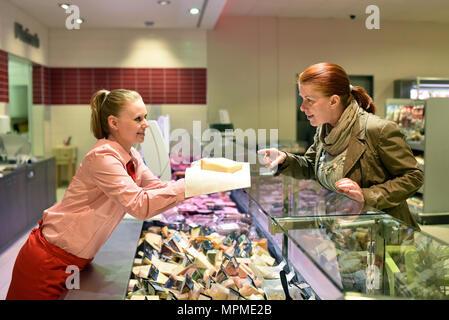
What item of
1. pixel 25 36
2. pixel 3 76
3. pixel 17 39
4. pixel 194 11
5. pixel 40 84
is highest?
pixel 194 11

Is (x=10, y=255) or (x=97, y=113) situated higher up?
(x=97, y=113)

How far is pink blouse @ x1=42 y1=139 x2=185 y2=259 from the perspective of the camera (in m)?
1.41

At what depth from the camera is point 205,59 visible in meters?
8.95

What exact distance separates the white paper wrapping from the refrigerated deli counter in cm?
20

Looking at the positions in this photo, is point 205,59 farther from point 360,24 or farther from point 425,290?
point 425,290

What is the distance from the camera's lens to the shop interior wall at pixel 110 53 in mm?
8773

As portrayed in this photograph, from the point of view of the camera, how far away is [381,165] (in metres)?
1.86

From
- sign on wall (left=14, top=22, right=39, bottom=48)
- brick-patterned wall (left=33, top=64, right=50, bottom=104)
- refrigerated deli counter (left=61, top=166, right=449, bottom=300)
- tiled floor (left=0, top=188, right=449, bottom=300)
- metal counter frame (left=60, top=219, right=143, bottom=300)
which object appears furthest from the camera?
brick-patterned wall (left=33, top=64, right=50, bottom=104)

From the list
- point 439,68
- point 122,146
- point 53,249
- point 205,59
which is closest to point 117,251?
point 53,249

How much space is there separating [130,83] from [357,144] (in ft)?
25.1

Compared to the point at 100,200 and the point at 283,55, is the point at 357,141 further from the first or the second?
the point at 283,55

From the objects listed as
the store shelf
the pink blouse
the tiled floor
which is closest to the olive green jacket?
the pink blouse

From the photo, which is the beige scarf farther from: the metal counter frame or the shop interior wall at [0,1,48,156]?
the shop interior wall at [0,1,48,156]

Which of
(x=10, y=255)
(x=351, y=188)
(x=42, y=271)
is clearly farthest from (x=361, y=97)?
(x=10, y=255)
